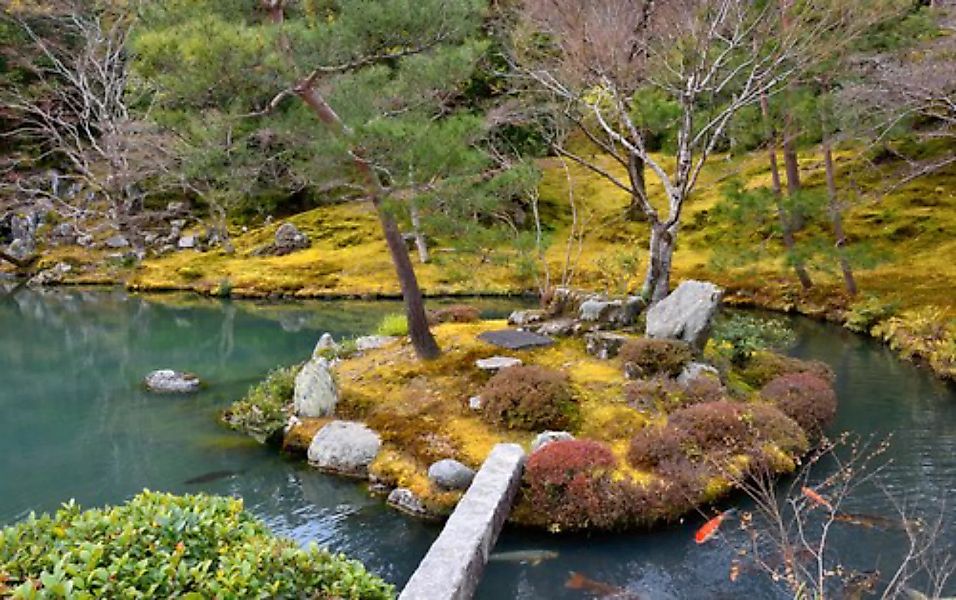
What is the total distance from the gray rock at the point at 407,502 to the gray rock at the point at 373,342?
5525mm

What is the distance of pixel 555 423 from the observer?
1078 centimetres

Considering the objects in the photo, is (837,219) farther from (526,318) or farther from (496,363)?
(496,363)

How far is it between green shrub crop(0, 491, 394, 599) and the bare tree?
416 inches

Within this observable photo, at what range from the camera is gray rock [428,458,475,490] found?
959 cm

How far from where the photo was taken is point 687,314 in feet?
41.1

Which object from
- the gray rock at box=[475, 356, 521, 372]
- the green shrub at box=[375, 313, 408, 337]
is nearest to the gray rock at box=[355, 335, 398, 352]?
the green shrub at box=[375, 313, 408, 337]

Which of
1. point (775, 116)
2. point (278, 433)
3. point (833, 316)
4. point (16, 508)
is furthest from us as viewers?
point (833, 316)

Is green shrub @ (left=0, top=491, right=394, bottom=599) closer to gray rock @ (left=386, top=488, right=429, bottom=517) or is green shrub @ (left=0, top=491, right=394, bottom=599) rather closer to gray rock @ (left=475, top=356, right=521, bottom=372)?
gray rock @ (left=386, top=488, right=429, bottom=517)

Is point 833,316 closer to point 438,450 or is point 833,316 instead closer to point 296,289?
point 438,450

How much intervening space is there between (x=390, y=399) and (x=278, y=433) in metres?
1.93

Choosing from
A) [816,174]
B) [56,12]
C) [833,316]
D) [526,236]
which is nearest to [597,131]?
[816,174]

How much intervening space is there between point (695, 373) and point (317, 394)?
20.6ft

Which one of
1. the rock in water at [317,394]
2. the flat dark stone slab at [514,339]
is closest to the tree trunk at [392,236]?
the flat dark stone slab at [514,339]

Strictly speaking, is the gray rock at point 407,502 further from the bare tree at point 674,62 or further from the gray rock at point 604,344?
the bare tree at point 674,62
